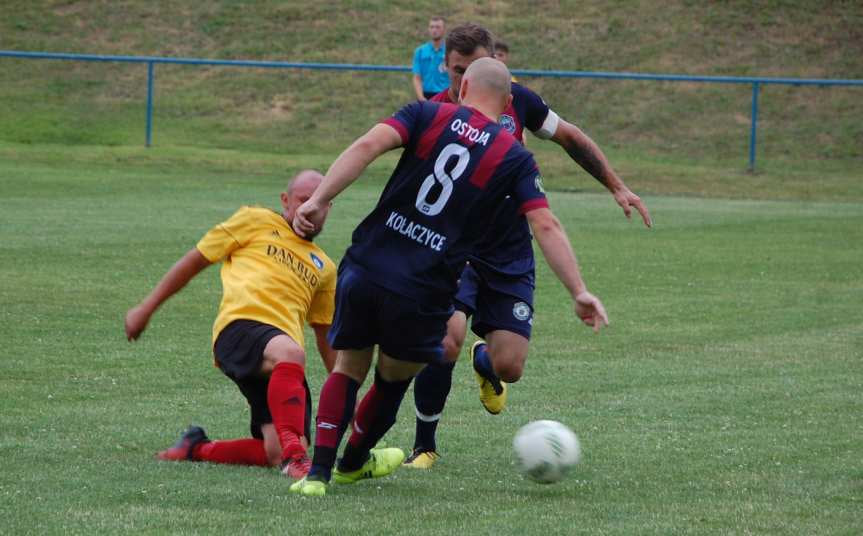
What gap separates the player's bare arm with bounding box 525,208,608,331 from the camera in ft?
15.5

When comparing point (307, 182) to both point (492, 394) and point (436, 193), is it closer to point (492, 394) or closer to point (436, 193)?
point (436, 193)

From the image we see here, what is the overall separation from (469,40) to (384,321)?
65.1 inches

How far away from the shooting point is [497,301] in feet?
20.9

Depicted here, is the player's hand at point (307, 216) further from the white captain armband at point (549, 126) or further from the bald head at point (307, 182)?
the white captain armband at point (549, 126)

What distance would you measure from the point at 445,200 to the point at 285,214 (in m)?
1.27

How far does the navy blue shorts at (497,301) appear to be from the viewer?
632 cm

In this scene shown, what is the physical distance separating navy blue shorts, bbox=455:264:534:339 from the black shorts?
91cm

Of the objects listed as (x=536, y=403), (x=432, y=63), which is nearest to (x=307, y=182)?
(x=536, y=403)

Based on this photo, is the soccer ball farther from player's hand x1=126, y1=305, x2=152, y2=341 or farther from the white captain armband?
the white captain armband

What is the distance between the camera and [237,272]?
6.05m

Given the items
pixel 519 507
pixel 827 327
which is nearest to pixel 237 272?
pixel 519 507

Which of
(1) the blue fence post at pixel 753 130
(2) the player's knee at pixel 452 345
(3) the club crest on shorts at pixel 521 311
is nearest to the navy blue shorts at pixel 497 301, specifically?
(3) the club crest on shorts at pixel 521 311

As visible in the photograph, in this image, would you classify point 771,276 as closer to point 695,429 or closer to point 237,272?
point 695,429

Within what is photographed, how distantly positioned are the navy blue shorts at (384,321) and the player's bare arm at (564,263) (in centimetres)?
48
